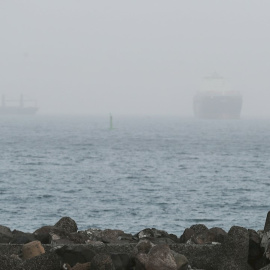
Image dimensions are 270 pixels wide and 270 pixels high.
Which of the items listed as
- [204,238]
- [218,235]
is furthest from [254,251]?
[204,238]

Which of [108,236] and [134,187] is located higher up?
[108,236]

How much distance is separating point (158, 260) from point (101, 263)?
72 cm

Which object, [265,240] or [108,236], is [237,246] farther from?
[108,236]

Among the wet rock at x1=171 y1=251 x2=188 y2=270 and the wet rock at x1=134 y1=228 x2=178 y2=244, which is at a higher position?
the wet rock at x1=171 y1=251 x2=188 y2=270

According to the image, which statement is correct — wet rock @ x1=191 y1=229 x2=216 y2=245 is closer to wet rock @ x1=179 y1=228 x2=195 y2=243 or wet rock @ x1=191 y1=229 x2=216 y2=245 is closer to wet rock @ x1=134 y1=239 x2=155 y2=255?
wet rock @ x1=179 y1=228 x2=195 y2=243

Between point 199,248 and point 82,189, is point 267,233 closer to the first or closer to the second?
point 199,248

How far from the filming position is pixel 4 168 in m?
59.7

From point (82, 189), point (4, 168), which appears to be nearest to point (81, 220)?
point (82, 189)

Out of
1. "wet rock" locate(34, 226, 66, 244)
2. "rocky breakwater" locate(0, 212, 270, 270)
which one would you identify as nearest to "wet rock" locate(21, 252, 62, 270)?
"rocky breakwater" locate(0, 212, 270, 270)

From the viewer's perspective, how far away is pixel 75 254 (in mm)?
8984

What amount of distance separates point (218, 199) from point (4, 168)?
81.2ft

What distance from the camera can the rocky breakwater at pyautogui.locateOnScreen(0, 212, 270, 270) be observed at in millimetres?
8734

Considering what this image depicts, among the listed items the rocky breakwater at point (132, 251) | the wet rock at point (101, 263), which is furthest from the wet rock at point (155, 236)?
the wet rock at point (101, 263)

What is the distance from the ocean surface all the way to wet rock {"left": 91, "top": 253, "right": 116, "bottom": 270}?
19235mm
